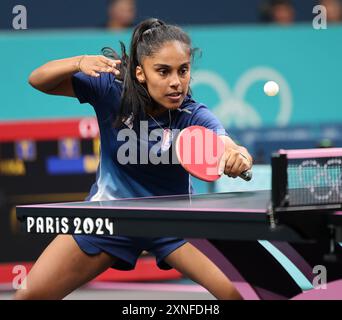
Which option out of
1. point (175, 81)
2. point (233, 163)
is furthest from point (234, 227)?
point (175, 81)

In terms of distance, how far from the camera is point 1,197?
29.7 feet

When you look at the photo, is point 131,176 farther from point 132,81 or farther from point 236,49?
point 236,49

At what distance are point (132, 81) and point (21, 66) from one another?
11.6ft

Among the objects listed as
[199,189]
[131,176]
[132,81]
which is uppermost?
[132,81]

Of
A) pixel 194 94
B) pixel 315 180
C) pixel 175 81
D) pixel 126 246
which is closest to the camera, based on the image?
pixel 315 180

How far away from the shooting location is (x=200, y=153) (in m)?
5.18

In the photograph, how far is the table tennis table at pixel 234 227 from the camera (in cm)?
455

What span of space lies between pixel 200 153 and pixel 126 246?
0.87 m

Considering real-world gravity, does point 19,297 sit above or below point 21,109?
below

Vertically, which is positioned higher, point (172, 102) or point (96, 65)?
point (96, 65)

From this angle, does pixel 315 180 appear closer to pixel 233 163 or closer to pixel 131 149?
pixel 233 163
